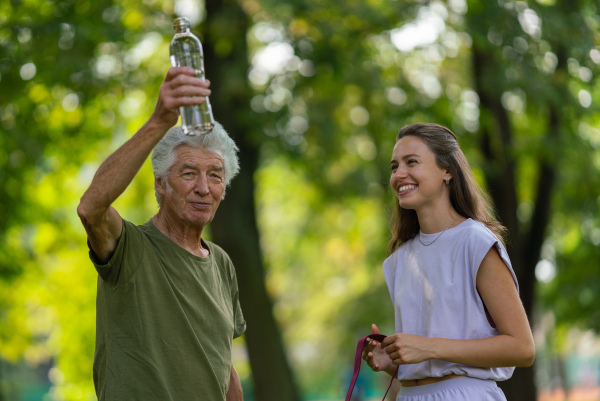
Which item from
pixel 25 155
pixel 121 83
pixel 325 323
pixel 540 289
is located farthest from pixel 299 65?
pixel 325 323

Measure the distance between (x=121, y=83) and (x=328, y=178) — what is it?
382cm

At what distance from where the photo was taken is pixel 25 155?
961 cm

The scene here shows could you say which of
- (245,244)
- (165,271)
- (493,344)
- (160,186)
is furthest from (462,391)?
(245,244)

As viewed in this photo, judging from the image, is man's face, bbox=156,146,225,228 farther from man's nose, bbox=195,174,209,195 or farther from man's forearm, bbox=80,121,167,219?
man's forearm, bbox=80,121,167,219

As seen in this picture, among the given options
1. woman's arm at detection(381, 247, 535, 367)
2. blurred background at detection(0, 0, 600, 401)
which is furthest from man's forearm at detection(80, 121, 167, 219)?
blurred background at detection(0, 0, 600, 401)

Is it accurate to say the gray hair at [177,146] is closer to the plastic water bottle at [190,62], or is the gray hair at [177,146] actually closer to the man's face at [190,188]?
the man's face at [190,188]

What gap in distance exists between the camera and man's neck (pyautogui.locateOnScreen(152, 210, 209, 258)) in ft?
10.8

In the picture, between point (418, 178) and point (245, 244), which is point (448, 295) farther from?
point (245, 244)

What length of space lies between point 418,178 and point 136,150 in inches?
49.4

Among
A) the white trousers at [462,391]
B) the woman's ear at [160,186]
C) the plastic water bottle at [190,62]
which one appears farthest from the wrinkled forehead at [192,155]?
the white trousers at [462,391]

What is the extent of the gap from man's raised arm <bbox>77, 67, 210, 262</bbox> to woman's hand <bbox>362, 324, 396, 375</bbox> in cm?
133

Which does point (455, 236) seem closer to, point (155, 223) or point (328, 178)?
point (155, 223)

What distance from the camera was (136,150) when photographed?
2.60 meters

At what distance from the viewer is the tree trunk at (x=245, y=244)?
9438 mm
